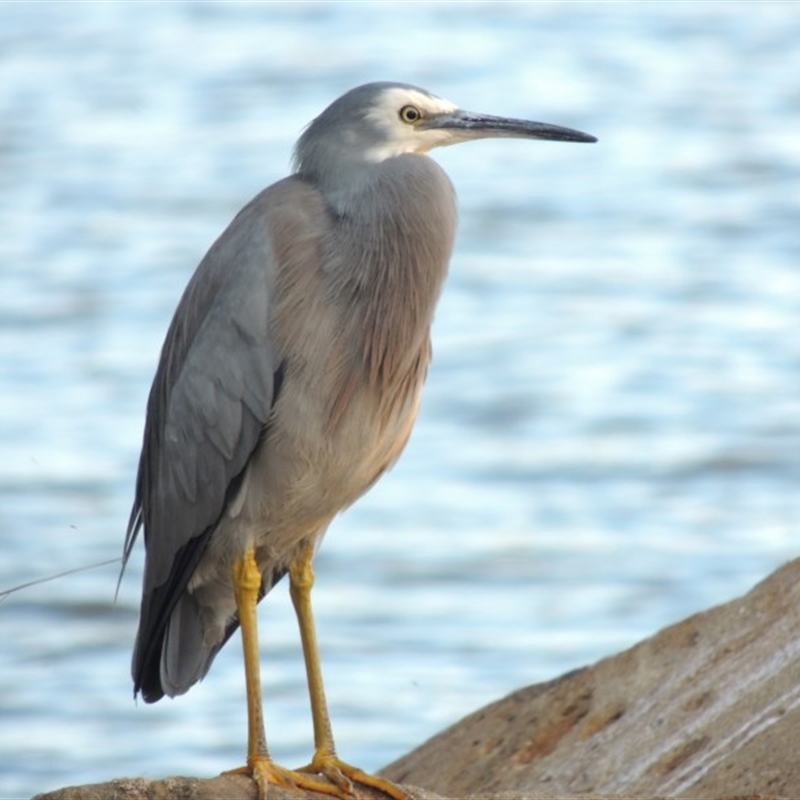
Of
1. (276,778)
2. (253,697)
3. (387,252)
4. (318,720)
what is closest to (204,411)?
(387,252)

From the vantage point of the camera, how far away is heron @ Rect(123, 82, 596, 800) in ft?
19.7

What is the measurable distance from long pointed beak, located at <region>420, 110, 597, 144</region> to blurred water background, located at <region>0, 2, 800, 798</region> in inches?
152

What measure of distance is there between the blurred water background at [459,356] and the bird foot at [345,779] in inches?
127

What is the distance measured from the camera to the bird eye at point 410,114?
19.8 feet

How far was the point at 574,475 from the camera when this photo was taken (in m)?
12.3

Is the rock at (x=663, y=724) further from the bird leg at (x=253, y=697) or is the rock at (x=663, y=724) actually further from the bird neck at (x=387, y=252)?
the bird neck at (x=387, y=252)

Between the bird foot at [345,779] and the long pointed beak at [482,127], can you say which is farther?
the long pointed beak at [482,127]

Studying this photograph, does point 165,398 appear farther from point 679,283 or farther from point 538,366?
point 679,283

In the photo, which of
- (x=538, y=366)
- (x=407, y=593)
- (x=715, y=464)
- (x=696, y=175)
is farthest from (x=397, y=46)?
(x=407, y=593)

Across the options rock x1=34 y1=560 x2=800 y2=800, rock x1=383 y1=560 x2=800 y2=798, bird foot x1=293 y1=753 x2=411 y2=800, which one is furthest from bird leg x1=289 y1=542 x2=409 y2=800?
rock x1=383 y1=560 x2=800 y2=798

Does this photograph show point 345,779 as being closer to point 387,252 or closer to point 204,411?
point 204,411

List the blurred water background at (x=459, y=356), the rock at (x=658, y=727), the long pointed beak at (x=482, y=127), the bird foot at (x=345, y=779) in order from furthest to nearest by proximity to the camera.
→ the blurred water background at (x=459, y=356) < the long pointed beak at (x=482, y=127) < the rock at (x=658, y=727) < the bird foot at (x=345, y=779)

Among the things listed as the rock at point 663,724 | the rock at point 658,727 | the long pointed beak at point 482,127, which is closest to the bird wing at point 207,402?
the long pointed beak at point 482,127

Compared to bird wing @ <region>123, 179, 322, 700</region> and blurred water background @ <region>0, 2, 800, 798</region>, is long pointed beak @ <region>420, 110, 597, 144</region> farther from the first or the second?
blurred water background @ <region>0, 2, 800, 798</region>
